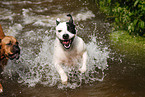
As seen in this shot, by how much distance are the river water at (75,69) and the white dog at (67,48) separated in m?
0.29

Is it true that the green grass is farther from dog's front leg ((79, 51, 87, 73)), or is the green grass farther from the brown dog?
the brown dog

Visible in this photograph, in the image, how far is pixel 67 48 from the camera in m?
3.14

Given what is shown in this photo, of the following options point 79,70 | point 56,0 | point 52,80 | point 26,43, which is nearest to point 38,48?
point 26,43

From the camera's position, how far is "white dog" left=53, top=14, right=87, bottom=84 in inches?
122

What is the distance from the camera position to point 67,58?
11.1ft

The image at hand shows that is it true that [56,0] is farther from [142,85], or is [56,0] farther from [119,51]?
[142,85]

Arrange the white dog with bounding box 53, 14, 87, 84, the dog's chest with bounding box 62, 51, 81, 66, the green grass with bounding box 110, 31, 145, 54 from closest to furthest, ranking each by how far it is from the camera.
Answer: the white dog with bounding box 53, 14, 87, 84, the dog's chest with bounding box 62, 51, 81, 66, the green grass with bounding box 110, 31, 145, 54

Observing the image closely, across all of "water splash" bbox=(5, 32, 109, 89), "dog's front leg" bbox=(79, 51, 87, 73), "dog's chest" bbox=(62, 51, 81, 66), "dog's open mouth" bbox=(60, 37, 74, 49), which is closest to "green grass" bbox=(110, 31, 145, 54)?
"water splash" bbox=(5, 32, 109, 89)

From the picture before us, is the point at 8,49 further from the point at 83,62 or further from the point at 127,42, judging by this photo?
the point at 127,42

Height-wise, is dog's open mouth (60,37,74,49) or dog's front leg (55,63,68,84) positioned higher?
dog's open mouth (60,37,74,49)

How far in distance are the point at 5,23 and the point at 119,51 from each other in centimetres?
439

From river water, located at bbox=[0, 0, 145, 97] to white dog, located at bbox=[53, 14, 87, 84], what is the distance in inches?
11.4

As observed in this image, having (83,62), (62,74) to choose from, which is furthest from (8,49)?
(83,62)

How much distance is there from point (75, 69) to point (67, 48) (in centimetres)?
69
